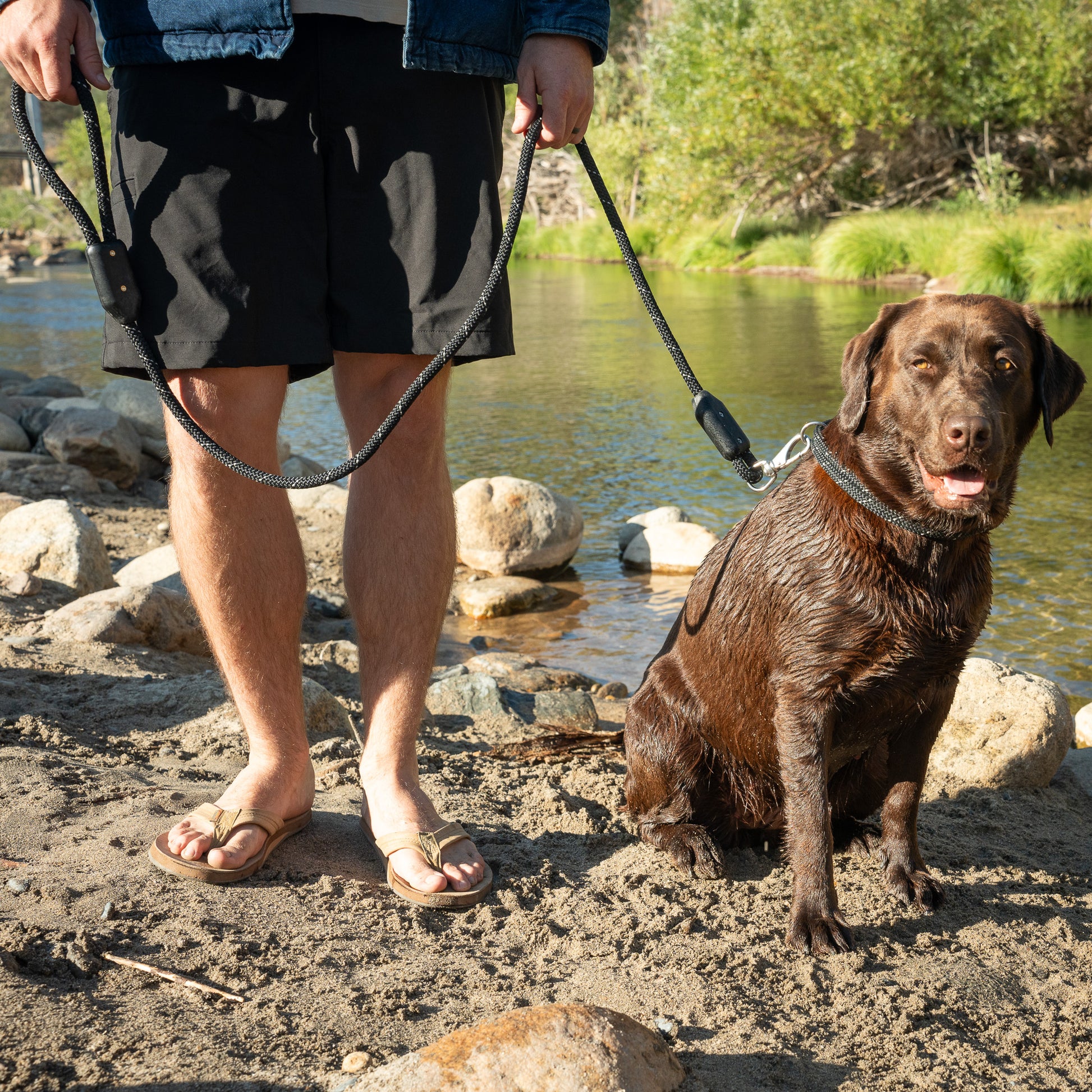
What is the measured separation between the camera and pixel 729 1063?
77.9 inches

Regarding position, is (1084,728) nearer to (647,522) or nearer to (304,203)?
(647,522)

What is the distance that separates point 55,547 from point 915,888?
13.2 ft

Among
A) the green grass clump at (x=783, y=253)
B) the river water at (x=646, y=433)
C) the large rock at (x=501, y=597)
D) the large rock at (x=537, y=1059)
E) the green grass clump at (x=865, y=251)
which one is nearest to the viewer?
the large rock at (x=537, y=1059)

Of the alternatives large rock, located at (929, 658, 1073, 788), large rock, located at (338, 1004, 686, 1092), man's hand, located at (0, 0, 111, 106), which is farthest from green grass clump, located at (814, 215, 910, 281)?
large rock, located at (338, 1004, 686, 1092)

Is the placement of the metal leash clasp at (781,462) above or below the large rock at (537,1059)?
above

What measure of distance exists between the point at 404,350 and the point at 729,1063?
163 cm

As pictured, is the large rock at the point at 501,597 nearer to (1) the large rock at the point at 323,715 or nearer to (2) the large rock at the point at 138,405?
(1) the large rock at the point at 323,715

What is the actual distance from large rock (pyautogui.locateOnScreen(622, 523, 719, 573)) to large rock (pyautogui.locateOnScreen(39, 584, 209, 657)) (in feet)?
9.47

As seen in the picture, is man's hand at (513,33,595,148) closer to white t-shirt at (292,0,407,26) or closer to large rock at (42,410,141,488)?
white t-shirt at (292,0,407,26)

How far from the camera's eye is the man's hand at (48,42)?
2.26 metres

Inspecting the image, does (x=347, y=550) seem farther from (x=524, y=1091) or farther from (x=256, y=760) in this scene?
(x=524, y=1091)

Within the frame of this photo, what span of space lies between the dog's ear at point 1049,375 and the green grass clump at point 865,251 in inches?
795

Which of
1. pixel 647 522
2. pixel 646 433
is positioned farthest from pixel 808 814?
pixel 646 433

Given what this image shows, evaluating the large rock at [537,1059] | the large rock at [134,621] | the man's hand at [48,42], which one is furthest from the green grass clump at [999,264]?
the large rock at [537,1059]
